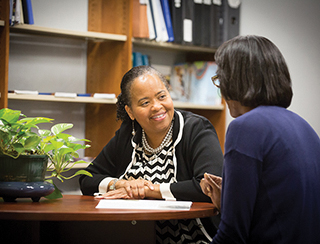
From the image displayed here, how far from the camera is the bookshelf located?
100.0 inches

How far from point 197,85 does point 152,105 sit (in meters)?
1.30

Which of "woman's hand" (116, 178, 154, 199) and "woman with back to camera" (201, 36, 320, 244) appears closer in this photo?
"woman with back to camera" (201, 36, 320, 244)

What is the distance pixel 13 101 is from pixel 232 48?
207 centimetres

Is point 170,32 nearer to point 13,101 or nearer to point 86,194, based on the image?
point 13,101

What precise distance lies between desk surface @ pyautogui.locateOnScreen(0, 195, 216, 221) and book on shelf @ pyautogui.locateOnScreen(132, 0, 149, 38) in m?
1.67

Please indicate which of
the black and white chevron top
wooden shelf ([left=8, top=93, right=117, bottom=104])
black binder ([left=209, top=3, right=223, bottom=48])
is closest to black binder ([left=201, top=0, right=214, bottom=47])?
black binder ([left=209, top=3, right=223, bottom=48])

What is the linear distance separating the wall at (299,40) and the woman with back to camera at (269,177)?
2618 mm

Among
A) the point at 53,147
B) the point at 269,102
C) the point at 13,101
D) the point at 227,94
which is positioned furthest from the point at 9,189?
the point at 13,101

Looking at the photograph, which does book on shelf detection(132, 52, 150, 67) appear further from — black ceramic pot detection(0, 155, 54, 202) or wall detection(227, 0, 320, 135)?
black ceramic pot detection(0, 155, 54, 202)

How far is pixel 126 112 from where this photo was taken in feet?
6.41

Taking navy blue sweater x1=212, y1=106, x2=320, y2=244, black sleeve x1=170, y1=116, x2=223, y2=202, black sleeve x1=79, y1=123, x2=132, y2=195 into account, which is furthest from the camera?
black sleeve x1=79, y1=123, x2=132, y2=195

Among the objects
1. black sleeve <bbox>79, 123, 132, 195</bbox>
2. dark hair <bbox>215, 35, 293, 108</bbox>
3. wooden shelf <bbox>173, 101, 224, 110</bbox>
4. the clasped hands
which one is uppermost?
dark hair <bbox>215, 35, 293, 108</bbox>

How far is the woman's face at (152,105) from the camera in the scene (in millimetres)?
1725

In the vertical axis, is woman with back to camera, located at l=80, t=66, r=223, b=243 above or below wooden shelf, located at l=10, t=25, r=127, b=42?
below
